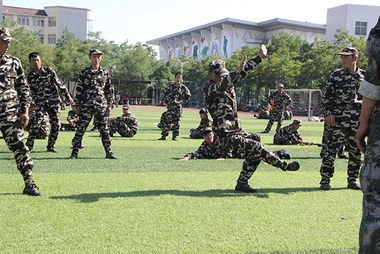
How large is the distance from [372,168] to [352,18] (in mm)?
66927

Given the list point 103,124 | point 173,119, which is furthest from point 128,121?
point 103,124

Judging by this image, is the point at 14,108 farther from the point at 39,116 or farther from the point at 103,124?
the point at 39,116

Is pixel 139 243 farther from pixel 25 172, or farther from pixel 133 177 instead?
pixel 133 177

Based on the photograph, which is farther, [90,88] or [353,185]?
[90,88]

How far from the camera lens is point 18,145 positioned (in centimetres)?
653

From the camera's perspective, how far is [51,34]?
97.4 metres

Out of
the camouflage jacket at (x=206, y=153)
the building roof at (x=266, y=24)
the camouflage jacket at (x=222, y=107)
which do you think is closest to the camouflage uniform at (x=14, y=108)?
the camouflage jacket at (x=222, y=107)

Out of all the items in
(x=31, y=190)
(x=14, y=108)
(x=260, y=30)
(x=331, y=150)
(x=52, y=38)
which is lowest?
(x=31, y=190)

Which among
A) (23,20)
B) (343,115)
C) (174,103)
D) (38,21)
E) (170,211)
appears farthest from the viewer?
(38,21)

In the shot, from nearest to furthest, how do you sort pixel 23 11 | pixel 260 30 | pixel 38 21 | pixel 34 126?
pixel 34 126, pixel 260 30, pixel 23 11, pixel 38 21

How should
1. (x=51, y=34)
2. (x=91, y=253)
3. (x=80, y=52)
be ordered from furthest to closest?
(x=51, y=34), (x=80, y=52), (x=91, y=253)

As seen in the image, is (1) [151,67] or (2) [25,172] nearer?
(2) [25,172]

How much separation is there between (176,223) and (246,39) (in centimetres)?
8241

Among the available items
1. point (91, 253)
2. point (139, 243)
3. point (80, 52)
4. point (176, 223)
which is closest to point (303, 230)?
point (176, 223)
